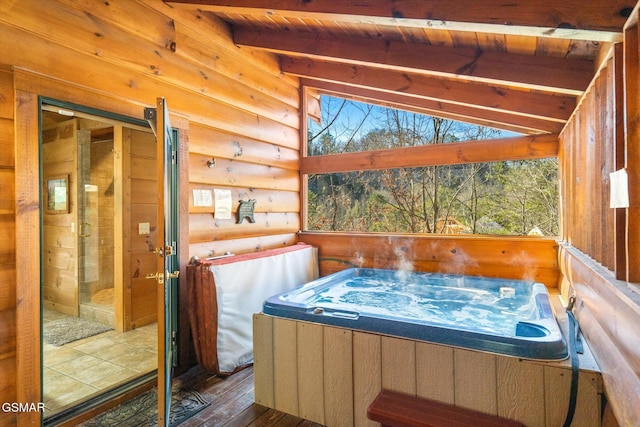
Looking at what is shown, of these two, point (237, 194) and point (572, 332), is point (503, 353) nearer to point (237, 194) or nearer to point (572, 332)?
point (572, 332)

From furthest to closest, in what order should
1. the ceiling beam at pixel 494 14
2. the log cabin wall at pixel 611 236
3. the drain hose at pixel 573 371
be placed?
the drain hose at pixel 573 371
the ceiling beam at pixel 494 14
the log cabin wall at pixel 611 236

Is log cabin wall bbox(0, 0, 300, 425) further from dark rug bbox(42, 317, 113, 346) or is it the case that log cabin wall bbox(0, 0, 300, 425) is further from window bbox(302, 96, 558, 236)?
dark rug bbox(42, 317, 113, 346)

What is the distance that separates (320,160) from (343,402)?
2754 mm

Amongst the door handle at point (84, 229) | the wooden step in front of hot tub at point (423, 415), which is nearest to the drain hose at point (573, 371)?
the wooden step in front of hot tub at point (423, 415)

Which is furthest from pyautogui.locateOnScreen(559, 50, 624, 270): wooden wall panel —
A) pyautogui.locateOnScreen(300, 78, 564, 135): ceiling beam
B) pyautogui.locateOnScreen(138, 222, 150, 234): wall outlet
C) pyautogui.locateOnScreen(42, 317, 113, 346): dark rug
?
pyautogui.locateOnScreen(42, 317, 113, 346): dark rug

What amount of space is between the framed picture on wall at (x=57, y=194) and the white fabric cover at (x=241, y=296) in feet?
8.39

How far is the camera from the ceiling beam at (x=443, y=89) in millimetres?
2535

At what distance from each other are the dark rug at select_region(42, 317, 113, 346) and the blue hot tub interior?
240 centimetres

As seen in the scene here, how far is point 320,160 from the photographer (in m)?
4.14

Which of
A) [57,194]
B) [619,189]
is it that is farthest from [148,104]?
[619,189]

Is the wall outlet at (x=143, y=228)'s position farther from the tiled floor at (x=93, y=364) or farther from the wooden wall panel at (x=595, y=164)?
the wooden wall panel at (x=595, y=164)

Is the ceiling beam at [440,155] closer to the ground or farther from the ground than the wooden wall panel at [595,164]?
farther from the ground

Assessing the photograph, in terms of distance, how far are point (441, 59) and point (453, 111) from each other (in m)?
0.90

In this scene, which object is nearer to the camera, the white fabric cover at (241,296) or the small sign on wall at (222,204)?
the white fabric cover at (241,296)
